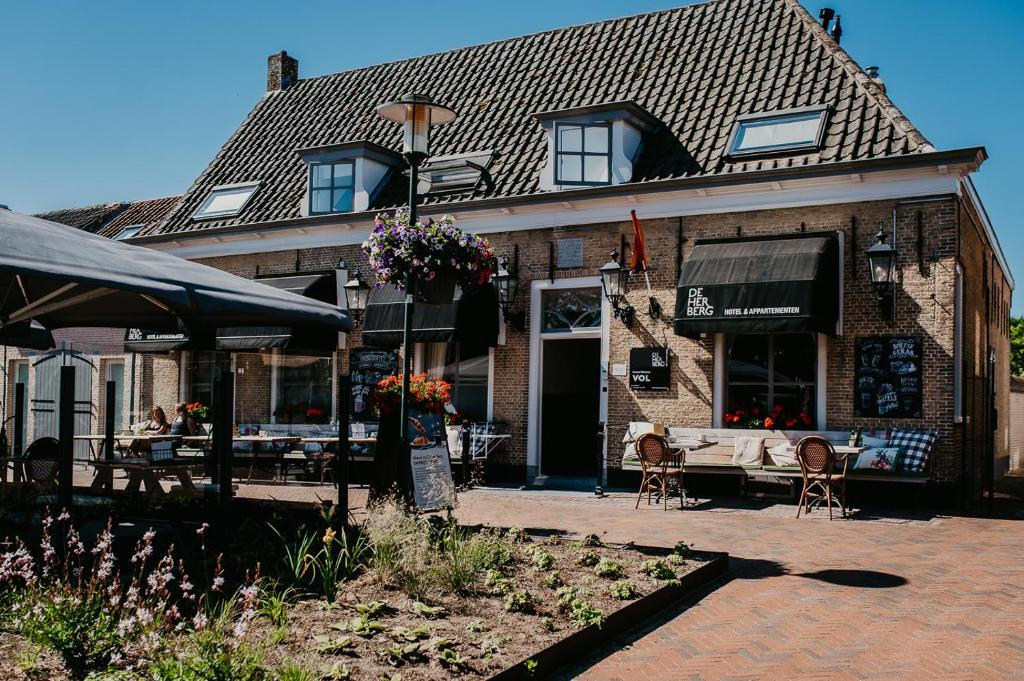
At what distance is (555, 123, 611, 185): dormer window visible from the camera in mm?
15336

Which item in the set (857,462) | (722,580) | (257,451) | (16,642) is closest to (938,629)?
(722,580)

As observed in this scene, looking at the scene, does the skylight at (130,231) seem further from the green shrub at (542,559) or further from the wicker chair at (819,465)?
the green shrub at (542,559)

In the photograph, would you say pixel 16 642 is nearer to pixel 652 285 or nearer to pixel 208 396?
pixel 652 285

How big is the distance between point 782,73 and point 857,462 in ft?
22.0

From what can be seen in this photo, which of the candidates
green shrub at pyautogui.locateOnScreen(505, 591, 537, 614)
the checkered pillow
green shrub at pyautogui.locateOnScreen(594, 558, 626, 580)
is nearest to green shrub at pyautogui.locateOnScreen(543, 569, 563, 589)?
green shrub at pyautogui.locateOnScreen(594, 558, 626, 580)

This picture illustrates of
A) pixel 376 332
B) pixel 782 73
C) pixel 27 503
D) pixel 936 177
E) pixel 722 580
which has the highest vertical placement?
pixel 782 73

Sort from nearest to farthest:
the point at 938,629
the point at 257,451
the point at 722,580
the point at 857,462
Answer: the point at 938,629
the point at 722,580
the point at 857,462
the point at 257,451

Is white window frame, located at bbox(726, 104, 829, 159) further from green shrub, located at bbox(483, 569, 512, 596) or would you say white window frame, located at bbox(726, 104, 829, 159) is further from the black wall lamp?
green shrub, located at bbox(483, 569, 512, 596)

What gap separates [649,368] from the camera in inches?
575

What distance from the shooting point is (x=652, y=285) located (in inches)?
581

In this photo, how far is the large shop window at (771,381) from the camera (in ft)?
44.6

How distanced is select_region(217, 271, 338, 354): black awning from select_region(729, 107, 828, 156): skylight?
8.02 metres

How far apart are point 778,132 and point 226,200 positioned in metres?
12.0

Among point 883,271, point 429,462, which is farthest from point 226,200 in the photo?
point 883,271
